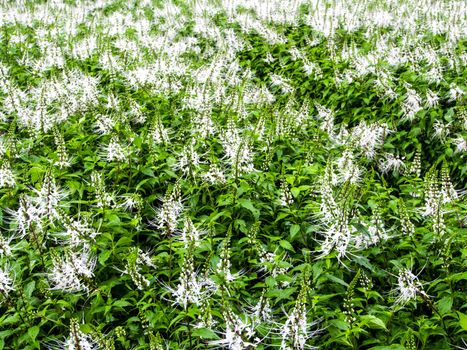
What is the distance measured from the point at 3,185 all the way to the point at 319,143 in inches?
161

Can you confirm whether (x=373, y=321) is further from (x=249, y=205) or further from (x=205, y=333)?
(x=249, y=205)

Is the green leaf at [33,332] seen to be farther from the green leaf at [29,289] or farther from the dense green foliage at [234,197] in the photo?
the green leaf at [29,289]

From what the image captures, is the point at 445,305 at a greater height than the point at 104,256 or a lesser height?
lesser

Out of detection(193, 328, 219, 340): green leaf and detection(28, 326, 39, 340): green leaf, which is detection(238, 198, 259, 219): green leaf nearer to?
detection(193, 328, 219, 340): green leaf

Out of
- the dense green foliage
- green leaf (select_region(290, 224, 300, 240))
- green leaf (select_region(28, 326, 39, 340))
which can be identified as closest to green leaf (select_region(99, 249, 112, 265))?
the dense green foliage

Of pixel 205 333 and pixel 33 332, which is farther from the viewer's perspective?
pixel 33 332

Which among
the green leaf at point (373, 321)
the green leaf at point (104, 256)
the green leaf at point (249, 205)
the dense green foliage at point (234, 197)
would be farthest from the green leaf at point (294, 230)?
the green leaf at point (104, 256)

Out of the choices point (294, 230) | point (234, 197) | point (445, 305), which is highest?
point (234, 197)

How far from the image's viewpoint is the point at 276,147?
256 inches

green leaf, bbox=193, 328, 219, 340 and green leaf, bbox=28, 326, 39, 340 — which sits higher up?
green leaf, bbox=193, 328, 219, 340

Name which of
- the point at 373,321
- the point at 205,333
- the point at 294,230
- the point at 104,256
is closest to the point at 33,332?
the point at 104,256

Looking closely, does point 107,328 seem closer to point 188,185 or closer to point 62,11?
point 188,185

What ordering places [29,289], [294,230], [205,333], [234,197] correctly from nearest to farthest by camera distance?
[205,333]
[29,289]
[294,230]
[234,197]

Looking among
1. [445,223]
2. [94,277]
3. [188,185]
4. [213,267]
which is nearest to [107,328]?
[94,277]
